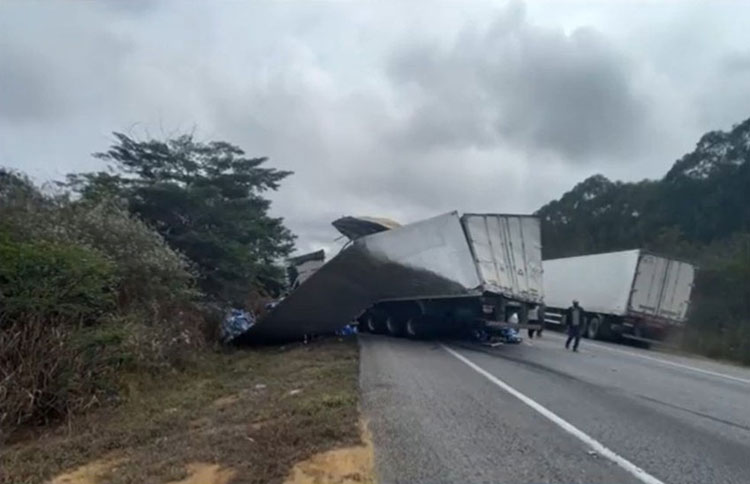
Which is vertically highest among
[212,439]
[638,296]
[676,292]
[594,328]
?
[676,292]

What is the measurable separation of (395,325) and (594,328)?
34.8ft

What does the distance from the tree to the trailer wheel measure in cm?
1357

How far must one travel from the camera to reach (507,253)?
17156mm

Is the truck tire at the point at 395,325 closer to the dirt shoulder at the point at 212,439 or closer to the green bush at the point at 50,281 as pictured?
the dirt shoulder at the point at 212,439

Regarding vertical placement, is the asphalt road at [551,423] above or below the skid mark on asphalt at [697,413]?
below

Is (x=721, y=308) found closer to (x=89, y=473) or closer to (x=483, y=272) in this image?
(x=483, y=272)

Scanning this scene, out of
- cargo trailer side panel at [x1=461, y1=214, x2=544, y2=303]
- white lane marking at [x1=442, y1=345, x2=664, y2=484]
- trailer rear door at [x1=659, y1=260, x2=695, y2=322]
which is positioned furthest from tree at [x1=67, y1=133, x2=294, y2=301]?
trailer rear door at [x1=659, y1=260, x2=695, y2=322]

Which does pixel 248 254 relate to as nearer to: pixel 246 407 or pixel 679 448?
pixel 246 407

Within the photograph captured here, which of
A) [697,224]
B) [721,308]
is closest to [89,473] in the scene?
[721,308]

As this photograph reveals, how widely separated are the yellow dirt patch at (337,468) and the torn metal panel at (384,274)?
10.1 m

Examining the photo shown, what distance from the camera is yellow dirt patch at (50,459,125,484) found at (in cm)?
591

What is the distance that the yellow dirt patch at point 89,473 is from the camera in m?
5.91

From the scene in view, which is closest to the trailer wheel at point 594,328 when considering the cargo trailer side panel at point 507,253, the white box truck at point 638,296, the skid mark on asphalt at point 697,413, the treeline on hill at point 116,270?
the white box truck at point 638,296

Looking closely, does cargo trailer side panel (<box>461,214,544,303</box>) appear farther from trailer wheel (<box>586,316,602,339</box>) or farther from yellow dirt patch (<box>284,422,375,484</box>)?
yellow dirt patch (<box>284,422,375,484</box>)
